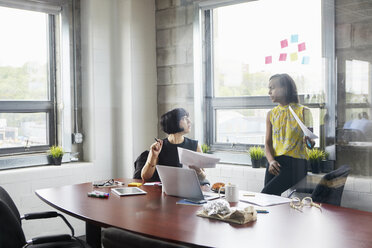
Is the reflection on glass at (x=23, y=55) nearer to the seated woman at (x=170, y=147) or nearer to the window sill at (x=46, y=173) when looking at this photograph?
the window sill at (x=46, y=173)

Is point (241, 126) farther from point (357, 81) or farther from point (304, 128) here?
point (357, 81)

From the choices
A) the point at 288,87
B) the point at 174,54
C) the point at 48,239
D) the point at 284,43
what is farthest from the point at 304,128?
the point at 48,239

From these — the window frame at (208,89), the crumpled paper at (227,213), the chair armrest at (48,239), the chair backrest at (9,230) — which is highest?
the window frame at (208,89)

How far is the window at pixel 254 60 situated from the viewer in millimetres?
3240

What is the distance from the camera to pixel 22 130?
3971mm

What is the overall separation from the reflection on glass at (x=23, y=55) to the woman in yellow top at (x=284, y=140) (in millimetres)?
2250

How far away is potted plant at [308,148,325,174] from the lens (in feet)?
10.5

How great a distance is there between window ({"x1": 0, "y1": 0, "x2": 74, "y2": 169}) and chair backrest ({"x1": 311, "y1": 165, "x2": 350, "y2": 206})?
2457 mm

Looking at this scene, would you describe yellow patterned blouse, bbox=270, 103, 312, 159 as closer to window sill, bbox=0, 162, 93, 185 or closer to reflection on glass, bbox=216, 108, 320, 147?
reflection on glass, bbox=216, 108, 320, 147

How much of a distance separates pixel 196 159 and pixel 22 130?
207cm

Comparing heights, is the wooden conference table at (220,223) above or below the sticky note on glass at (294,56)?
below

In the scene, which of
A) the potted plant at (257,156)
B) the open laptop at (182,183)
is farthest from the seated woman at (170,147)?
the potted plant at (257,156)

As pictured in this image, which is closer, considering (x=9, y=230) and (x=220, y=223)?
(x=220, y=223)

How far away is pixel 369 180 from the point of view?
3025 mm
